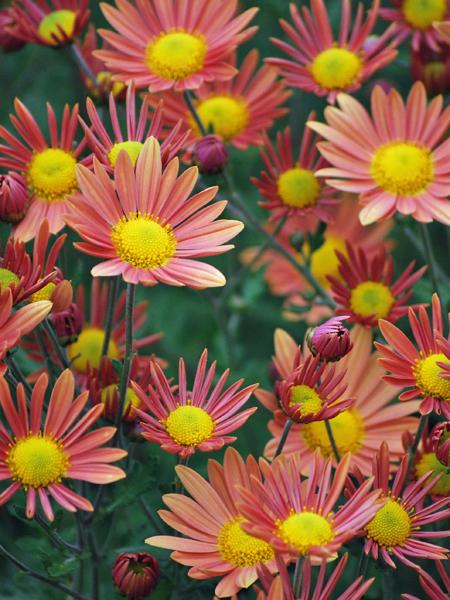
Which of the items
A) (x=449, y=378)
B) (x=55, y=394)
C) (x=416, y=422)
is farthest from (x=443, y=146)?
(x=55, y=394)

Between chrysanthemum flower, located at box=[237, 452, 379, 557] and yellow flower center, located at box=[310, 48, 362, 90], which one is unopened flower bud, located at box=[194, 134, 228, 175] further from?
chrysanthemum flower, located at box=[237, 452, 379, 557]

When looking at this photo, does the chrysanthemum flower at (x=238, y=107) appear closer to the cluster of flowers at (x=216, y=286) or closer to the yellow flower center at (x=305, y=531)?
the cluster of flowers at (x=216, y=286)

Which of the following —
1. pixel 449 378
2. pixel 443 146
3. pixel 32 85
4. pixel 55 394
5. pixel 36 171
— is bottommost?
pixel 55 394

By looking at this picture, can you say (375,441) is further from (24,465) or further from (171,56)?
(171,56)

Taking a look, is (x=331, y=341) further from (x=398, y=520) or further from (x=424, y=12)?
(x=424, y=12)

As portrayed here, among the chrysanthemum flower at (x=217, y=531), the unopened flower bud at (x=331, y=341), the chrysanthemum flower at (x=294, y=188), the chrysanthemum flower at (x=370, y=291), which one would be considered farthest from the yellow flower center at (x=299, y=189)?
the chrysanthemum flower at (x=217, y=531)

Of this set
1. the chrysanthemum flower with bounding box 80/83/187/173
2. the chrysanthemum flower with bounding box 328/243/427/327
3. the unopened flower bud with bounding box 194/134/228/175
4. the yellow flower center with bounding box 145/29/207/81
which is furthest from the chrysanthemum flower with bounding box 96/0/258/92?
the chrysanthemum flower with bounding box 328/243/427/327
